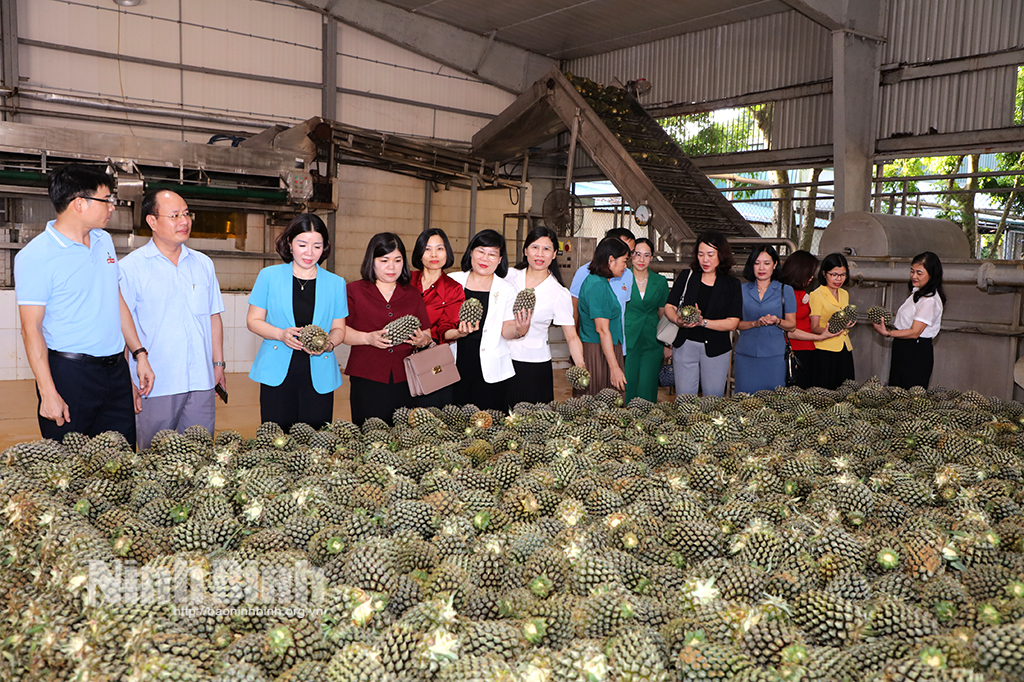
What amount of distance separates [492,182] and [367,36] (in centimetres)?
334

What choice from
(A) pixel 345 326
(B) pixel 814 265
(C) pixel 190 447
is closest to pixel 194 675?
(C) pixel 190 447

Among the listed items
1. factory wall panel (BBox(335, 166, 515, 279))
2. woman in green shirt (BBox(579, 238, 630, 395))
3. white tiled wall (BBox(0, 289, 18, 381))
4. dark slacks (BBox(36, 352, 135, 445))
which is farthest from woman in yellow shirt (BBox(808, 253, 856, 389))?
factory wall panel (BBox(335, 166, 515, 279))

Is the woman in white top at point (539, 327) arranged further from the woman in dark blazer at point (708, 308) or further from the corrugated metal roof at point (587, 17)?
the corrugated metal roof at point (587, 17)

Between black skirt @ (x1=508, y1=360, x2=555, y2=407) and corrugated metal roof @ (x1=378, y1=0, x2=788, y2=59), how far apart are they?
363 inches

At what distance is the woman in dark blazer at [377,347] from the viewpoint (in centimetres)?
307

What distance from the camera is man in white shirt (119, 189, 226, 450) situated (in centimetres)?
278

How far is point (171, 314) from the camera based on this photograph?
2848mm

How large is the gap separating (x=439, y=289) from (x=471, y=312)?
0.85 feet

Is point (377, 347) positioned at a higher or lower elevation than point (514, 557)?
Answer: higher

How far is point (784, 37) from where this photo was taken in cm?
1099

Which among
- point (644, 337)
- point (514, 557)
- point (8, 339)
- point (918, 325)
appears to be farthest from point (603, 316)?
point (8, 339)

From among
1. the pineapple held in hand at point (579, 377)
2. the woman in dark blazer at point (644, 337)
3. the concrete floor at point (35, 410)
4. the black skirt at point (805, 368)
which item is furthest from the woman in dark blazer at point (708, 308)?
the concrete floor at point (35, 410)

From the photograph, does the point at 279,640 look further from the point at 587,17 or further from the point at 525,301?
the point at 587,17

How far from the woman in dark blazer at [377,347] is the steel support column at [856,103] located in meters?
7.93
